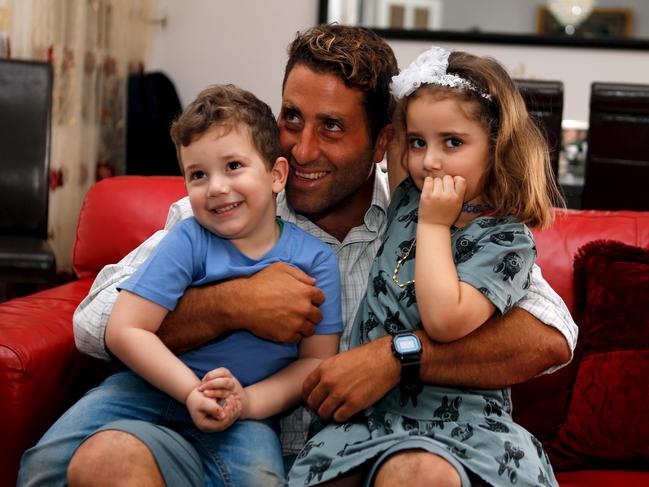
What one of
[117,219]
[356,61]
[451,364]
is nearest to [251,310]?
[451,364]

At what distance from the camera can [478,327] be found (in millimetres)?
1513

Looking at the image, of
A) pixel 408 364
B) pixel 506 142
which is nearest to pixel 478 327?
pixel 408 364

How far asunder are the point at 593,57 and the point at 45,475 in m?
3.63

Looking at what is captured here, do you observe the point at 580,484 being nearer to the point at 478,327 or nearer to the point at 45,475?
the point at 478,327

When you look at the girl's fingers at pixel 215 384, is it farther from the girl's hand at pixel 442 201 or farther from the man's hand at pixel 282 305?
the girl's hand at pixel 442 201

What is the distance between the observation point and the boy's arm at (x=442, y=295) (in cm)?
142

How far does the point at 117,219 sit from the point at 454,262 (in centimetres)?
92

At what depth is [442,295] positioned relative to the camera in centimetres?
141

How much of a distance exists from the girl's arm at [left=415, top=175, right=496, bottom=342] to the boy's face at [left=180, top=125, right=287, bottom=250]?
0.97 feet

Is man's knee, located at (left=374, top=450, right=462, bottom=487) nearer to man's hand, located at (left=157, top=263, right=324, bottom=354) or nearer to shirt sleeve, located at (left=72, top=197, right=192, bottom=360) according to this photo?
man's hand, located at (left=157, top=263, right=324, bottom=354)

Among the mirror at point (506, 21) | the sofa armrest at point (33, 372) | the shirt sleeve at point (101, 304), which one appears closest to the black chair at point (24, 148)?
the sofa armrest at point (33, 372)

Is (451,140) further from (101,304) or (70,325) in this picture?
(70,325)

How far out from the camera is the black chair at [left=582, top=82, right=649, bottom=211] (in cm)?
271

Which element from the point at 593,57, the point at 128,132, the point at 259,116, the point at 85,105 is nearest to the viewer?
the point at 259,116
